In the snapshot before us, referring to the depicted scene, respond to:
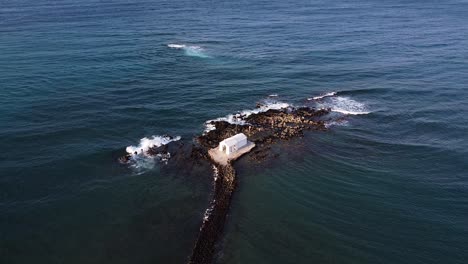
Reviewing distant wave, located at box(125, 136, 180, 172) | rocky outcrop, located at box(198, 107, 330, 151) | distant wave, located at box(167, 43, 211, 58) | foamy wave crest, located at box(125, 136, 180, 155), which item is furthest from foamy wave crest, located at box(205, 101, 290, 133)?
distant wave, located at box(167, 43, 211, 58)

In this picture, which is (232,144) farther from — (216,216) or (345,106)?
(345,106)

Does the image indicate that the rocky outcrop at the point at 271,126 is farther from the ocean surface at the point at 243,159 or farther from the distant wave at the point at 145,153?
the distant wave at the point at 145,153

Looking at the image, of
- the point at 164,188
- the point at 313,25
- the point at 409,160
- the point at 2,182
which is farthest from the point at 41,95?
the point at 313,25

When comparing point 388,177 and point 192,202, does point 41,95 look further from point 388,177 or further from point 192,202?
point 388,177

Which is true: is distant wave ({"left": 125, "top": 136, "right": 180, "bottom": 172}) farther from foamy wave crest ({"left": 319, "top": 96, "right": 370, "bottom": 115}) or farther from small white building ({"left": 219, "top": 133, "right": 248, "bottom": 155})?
foamy wave crest ({"left": 319, "top": 96, "right": 370, "bottom": 115})

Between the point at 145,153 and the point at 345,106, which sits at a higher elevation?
the point at 345,106

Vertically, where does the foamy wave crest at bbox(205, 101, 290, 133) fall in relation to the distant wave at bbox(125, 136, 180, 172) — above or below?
above

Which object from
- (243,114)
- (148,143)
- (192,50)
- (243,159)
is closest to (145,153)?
(148,143)
